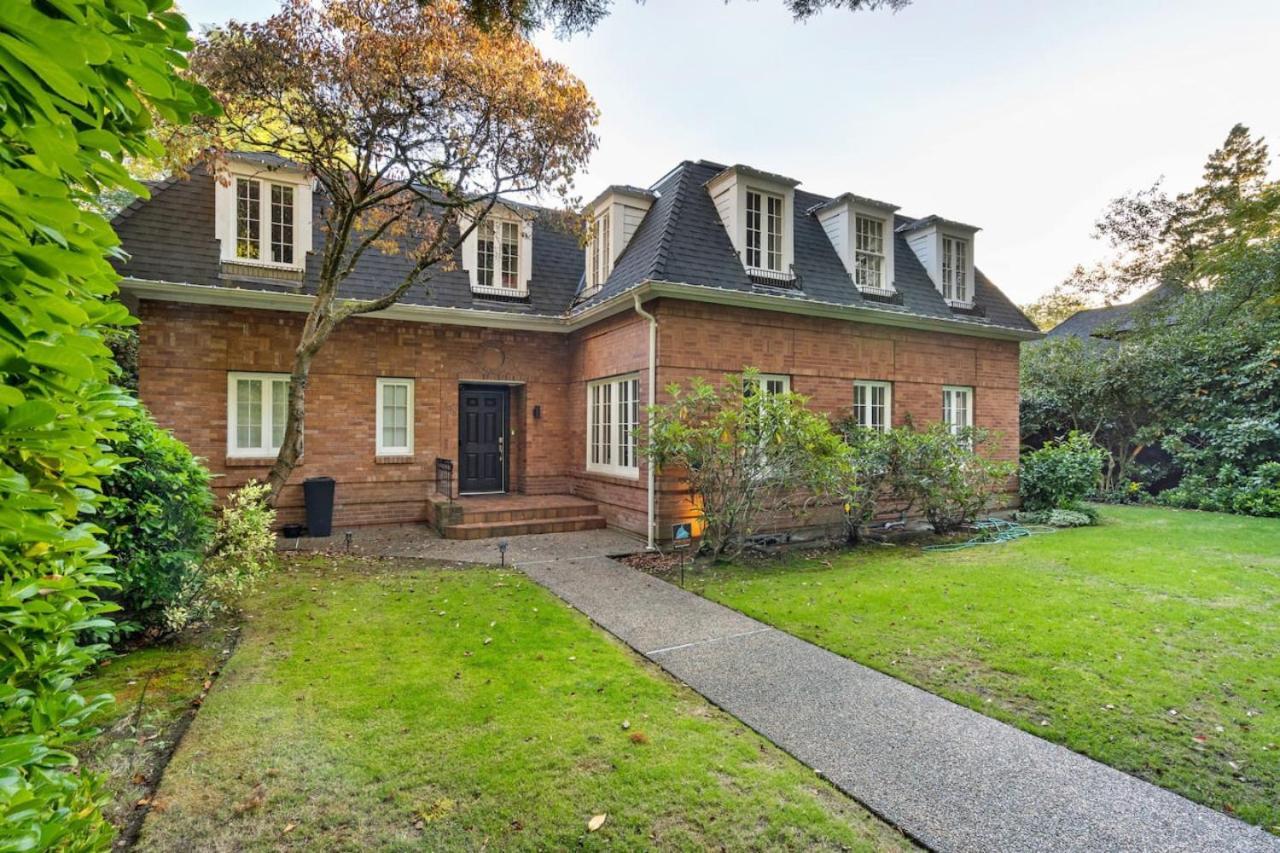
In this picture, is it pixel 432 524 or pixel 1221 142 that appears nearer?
pixel 432 524

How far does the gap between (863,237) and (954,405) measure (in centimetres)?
418

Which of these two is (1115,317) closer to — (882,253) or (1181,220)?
(1181,220)

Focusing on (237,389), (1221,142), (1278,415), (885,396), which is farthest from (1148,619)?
(1221,142)

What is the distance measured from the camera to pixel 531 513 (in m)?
10.1

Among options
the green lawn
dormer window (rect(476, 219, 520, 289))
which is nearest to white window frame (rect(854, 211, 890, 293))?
the green lawn

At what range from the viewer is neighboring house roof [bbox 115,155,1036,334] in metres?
9.33

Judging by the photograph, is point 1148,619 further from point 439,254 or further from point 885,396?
point 439,254

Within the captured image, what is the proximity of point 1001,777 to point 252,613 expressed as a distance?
625 cm

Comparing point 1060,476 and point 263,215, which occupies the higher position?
point 263,215

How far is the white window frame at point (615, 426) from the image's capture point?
32.2ft

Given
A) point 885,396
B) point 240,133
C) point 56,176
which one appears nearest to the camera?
point 56,176

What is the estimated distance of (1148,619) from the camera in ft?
18.4

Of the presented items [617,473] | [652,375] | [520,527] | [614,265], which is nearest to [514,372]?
[614,265]

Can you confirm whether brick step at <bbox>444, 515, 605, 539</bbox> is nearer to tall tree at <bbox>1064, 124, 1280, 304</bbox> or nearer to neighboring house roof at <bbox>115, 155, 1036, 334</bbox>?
neighboring house roof at <bbox>115, 155, 1036, 334</bbox>
